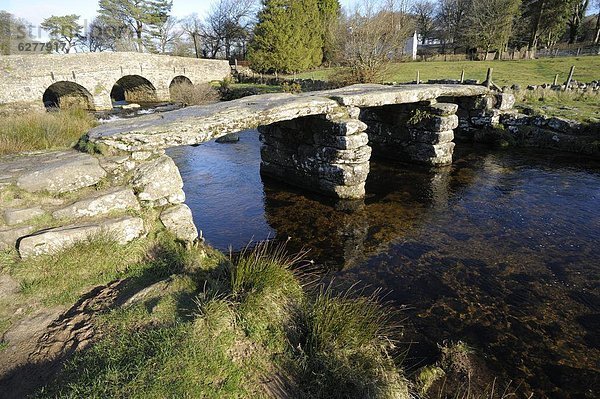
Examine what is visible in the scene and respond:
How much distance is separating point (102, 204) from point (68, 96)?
93.4 ft

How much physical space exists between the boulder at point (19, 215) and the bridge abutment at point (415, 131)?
10105 millimetres

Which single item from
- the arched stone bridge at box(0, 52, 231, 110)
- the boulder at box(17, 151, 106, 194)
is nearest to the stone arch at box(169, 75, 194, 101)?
the arched stone bridge at box(0, 52, 231, 110)

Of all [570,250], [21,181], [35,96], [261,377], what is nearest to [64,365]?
[261,377]

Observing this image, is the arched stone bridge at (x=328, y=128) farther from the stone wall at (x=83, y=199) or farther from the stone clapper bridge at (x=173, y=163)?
the stone wall at (x=83, y=199)

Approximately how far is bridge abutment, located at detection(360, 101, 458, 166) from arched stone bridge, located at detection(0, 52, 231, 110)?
2108 cm

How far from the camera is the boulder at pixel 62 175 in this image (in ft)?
13.5

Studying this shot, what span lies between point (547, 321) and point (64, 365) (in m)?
5.45

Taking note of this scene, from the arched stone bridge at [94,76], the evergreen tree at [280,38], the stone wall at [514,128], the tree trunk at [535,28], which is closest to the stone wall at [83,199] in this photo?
the stone wall at [514,128]

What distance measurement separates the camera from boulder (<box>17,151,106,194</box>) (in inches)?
162

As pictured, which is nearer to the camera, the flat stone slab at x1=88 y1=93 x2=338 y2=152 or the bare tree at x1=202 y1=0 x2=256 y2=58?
the flat stone slab at x1=88 y1=93 x2=338 y2=152

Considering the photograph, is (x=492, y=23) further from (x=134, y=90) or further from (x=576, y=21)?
(x=134, y=90)

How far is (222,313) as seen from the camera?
9.77 feet

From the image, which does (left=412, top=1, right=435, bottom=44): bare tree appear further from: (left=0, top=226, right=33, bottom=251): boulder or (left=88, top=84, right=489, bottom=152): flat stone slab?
(left=0, top=226, right=33, bottom=251): boulder

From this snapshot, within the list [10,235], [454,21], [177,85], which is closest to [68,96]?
[177,85]
